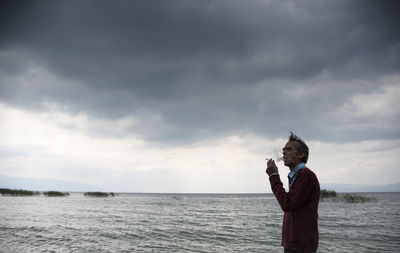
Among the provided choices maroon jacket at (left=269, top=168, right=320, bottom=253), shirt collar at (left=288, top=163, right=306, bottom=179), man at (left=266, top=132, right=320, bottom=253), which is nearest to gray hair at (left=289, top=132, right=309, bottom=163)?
man at (left=266, top=132, right=320, bottom=253)

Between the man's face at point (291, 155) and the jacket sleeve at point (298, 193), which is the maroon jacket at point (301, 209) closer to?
the jacket sleeve at point (298, 193)

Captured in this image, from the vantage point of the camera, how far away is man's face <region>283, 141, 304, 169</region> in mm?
3740

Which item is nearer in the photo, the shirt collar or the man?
the man

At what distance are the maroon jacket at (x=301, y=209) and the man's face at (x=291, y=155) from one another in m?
0.25

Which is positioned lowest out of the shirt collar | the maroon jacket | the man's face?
the maroon jacket

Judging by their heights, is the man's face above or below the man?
above

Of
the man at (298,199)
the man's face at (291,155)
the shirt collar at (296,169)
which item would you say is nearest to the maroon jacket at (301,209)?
the man at (298,199)

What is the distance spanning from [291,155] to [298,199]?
0.66 metres

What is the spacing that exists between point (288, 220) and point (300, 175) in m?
0.70

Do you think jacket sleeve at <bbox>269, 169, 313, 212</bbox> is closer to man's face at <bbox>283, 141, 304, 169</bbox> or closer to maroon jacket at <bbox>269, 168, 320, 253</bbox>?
maroon jacket at <bbox>269, 168, 320, 253</bbox>

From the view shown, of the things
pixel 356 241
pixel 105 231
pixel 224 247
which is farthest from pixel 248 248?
pixel 105 231

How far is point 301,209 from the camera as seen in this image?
3.50 meters

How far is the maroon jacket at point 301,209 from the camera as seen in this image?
3366mm

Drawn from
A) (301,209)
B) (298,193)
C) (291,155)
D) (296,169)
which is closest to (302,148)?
(291,155)
